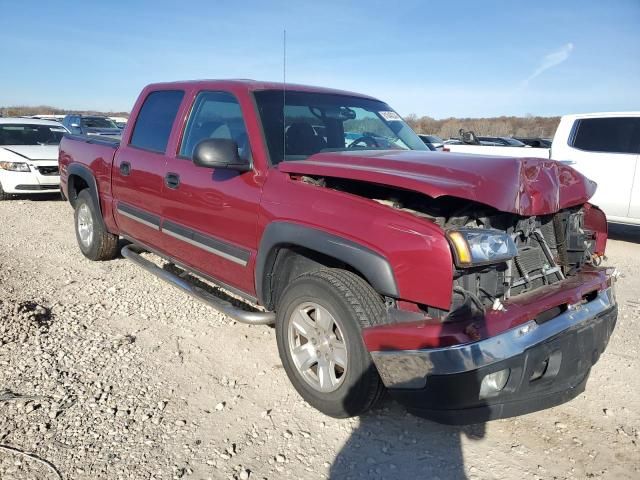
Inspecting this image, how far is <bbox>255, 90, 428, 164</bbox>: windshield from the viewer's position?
345 centimetres

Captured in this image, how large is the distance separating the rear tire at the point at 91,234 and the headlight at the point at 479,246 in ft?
13.6

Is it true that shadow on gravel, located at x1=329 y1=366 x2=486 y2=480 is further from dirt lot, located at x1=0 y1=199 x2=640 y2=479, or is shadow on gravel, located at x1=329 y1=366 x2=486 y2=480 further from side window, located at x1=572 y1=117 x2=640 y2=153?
side window, located at x1=572 y1=117 x2=640 y2=153

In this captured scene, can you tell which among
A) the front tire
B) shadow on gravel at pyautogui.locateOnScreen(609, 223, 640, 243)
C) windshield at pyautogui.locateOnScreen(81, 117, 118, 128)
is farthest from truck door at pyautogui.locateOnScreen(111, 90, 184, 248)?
windshield at pyautogui.locateOnScreen(81, 117, 118, 128)

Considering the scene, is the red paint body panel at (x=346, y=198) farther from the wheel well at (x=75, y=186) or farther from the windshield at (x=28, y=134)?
the windshield at (x=28, y=134)

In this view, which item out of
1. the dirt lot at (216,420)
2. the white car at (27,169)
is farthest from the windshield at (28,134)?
the dirt lot at (216,420)

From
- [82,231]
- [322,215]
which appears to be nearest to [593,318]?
[322,215]

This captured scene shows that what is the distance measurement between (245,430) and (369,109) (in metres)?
2.65

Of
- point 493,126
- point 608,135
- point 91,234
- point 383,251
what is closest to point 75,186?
point 91,234

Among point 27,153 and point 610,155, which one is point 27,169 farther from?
point 610,155

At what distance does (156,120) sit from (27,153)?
21.3 ft

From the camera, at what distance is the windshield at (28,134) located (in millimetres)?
10273

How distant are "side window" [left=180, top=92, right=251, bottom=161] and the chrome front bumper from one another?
1.67 m

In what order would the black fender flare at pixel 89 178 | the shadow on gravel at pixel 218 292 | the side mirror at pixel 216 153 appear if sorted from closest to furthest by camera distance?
1. the side mirror at pixel 216 153
2. the shadow on gravel at pixel 218 292
3. the black fender flare at pixel 89 178

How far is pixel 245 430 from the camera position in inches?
112
